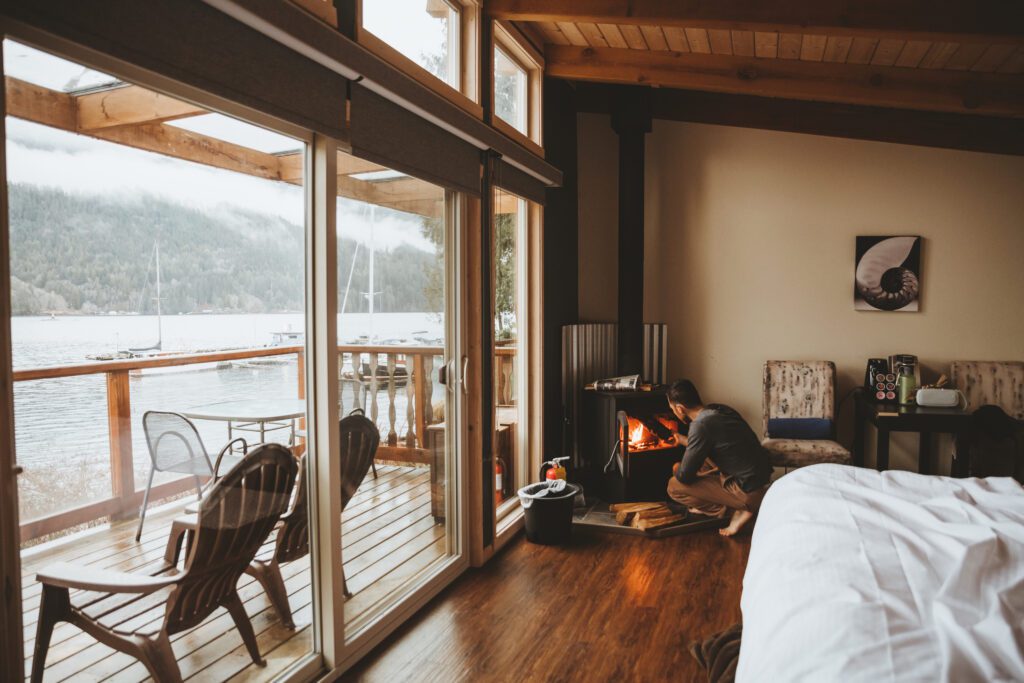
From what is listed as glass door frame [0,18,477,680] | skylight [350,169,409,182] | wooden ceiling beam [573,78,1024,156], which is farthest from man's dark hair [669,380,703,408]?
wooden ceiling beam [573,78,1024,156]

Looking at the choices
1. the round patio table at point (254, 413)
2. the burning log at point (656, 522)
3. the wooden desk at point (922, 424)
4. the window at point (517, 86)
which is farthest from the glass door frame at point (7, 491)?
the wooden desk at point (922, 424)

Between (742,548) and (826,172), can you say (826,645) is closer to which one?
(742,548)

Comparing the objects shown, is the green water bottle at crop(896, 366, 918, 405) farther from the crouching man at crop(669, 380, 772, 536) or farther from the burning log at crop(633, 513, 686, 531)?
the burning log at crop(633, 513, 686, 531)

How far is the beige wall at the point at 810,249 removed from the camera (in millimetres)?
4785

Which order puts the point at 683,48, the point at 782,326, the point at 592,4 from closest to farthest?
the point at 592,4 → the point at 683,48 → the point at 782,326

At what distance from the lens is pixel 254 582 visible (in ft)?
7.33

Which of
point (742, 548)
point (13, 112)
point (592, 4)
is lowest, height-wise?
point (742, 548)

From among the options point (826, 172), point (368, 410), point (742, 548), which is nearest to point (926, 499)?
point (742, 548)

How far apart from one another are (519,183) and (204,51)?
94.0 inches

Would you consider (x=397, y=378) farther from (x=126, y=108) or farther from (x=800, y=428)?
(x=800, y=428)

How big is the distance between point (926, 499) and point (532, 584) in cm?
182

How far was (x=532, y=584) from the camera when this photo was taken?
11.0 ft

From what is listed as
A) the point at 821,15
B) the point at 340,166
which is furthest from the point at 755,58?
the point at 340,166

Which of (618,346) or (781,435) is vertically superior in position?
(618,346)
